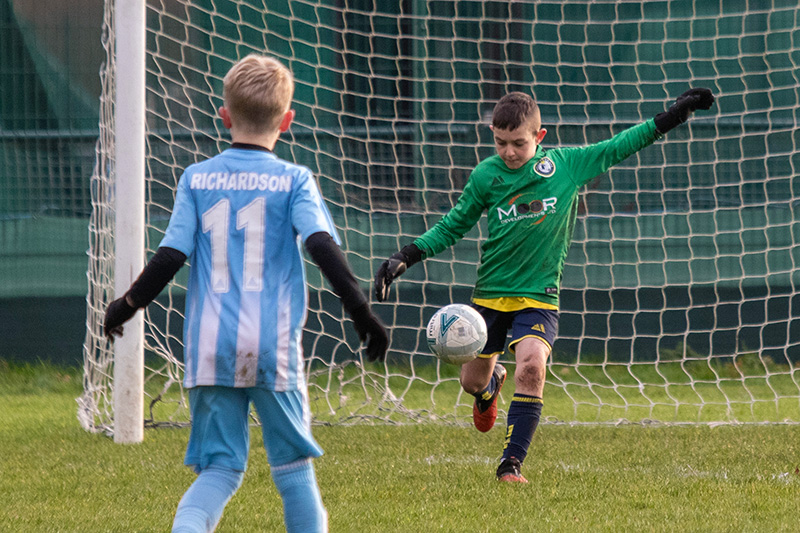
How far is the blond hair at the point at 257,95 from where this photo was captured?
231 centimetres

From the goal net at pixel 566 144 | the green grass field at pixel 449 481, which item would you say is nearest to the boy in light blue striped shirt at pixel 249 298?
the green grass field at pixel 449 481

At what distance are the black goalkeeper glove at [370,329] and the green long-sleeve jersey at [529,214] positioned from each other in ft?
5.49

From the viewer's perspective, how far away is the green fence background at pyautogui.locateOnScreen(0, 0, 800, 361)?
24.7 feet

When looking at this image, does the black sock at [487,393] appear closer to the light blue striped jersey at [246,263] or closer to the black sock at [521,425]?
the black sock at [521,425]

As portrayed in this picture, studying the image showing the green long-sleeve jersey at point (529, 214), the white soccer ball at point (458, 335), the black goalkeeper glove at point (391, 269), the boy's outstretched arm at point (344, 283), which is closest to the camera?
the boy's outstretched arm at point (344, 283)

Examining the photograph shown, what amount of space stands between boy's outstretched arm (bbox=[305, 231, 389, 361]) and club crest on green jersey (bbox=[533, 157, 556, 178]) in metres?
1.93

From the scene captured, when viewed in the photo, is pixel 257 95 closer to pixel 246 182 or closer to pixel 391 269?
pixel 246 182

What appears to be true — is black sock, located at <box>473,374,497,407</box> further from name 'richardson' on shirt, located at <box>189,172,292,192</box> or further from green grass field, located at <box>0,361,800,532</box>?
name 'richardson' on shirt, located at <box>189,172,292,192</box>

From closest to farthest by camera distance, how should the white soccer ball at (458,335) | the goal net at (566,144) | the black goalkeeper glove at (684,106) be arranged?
1. the white soccer ball at (458,335)
2. the black goalkeeper glove at (684,106)
3. the goal net at (566,144)

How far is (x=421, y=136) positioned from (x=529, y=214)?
3.74 metres

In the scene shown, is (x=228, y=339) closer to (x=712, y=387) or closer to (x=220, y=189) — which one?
(x=220, y=189)

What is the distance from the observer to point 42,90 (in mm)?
7621

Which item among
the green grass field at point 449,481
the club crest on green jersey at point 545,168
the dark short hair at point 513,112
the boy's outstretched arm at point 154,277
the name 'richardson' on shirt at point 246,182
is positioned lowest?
the green grass field at point 449,481

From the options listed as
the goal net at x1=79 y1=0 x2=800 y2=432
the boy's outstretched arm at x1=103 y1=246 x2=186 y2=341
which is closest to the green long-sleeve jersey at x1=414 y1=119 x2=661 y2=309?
the boy's outstretched arm at x1=103 y1=246 x2=186 y2=341
